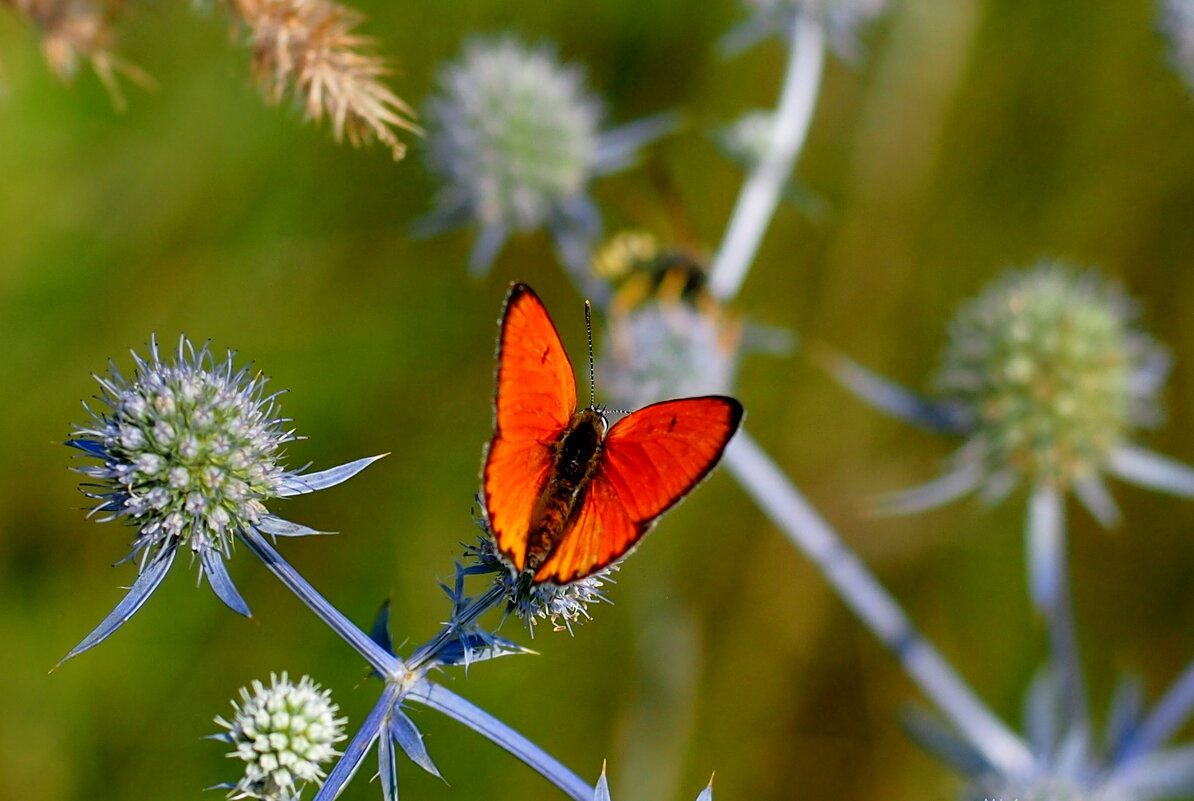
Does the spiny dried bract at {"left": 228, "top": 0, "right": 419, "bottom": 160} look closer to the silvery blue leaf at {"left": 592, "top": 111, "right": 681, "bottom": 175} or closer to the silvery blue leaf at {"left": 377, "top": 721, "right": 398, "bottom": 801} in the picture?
the silvery blue leaf at {"left": 377, "top": 721, "right": 398, "bottom": 801}

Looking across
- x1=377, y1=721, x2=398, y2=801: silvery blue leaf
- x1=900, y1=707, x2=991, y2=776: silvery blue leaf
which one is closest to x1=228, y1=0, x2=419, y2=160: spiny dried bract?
x1=377, y1=721, x2=398, y2=801: silvery blue leaf

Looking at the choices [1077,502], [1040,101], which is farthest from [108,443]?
[1040,101]

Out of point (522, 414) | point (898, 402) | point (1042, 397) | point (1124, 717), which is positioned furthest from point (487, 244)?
point (1124, 717)

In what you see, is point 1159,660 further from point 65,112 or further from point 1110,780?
point 65,112

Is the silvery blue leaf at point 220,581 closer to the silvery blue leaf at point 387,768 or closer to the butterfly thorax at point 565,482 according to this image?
the silvery blue leaf at point 387,768

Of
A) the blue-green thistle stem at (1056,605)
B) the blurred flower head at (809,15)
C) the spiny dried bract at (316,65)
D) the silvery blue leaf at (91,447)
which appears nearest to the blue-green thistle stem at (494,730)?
the silvery blue leaf at (91,447)

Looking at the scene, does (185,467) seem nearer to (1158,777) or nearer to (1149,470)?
(1158,777)

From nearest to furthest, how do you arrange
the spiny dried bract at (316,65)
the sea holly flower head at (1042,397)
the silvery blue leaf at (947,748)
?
the spiny dried bract at (316,65) → the silvery blue leaf at (947,748) → the sea holly flower head at (1042,397)
